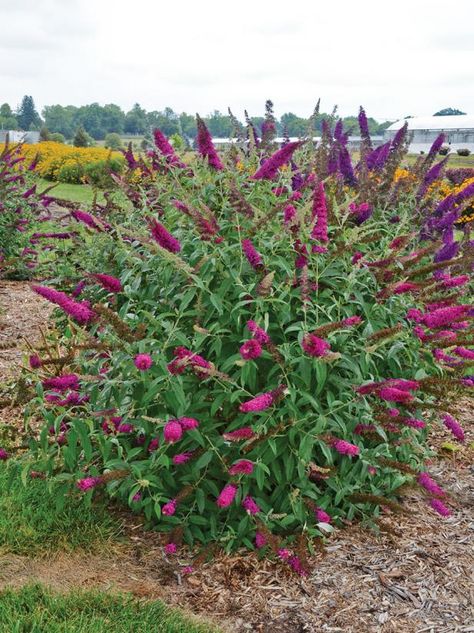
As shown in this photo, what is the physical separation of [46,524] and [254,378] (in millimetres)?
1290

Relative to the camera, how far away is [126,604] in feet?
10.2

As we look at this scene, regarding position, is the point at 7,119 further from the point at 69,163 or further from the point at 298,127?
the point at 298,127

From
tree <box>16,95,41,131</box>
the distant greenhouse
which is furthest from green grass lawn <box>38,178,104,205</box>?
tree <box>16,95,41,131</box>

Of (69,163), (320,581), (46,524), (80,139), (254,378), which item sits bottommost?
(320,581)

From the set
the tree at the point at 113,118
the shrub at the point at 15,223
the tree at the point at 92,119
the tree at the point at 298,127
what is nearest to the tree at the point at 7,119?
the tree at the point at 92,119

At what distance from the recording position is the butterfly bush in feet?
10.6

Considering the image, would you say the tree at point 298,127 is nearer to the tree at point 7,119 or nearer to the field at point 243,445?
the field at point 243,445

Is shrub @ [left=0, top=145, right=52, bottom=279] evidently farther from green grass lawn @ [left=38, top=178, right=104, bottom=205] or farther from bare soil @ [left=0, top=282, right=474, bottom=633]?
green grass lawn @ [left=38, top=178, right=104, bottom=205]

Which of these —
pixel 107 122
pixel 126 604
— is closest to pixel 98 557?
pixel 126 604

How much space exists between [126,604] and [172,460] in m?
0.66

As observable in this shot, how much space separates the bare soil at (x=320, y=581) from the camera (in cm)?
317

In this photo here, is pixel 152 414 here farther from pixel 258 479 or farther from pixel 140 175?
pixel 140 175

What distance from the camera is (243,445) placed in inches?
123

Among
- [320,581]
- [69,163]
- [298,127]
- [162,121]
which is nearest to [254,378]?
[320,581]
